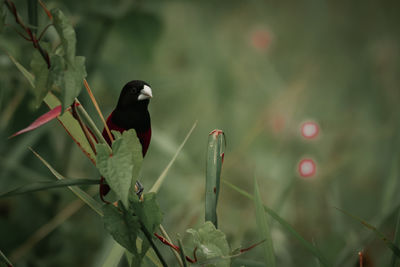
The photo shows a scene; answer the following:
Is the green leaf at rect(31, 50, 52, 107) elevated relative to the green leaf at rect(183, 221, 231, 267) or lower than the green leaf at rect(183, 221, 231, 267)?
elevated

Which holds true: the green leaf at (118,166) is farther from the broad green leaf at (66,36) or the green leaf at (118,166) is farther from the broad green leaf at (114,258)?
the broad green leaf at (114,258)

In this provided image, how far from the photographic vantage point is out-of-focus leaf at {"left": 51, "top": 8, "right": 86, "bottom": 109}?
512 millimetres

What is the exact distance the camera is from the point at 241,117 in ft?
9.38

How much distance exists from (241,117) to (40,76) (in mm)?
2365

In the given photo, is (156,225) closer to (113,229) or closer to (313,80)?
(113,229)

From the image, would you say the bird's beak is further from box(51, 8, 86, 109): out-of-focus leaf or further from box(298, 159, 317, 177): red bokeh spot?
box(298, 159, 317, 177): red bokeh spot

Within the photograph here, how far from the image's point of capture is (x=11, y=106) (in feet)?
4.99

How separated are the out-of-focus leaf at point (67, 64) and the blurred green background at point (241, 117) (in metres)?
0.44

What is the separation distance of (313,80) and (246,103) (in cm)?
53

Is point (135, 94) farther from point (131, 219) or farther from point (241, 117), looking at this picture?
point (241, 117)

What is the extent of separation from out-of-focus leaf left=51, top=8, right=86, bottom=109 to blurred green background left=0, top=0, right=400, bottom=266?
0.44m

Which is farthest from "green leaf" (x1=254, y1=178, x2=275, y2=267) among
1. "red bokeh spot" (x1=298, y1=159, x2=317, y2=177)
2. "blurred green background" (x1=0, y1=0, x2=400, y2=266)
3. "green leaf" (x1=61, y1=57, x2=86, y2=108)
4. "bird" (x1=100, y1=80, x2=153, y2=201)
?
"red bokeh spot" (x1=298, y1=159, x2=317, y2=177)

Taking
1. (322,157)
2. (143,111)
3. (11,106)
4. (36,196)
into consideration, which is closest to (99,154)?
(143,111)

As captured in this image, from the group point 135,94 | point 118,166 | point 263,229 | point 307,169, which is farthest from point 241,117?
point 118,166
